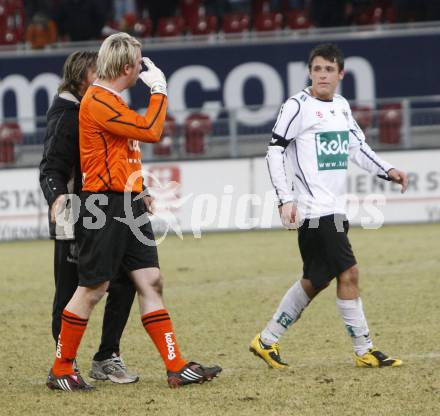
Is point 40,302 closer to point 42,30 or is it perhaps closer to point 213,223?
point 213,223

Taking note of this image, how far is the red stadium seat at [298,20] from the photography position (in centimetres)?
2192

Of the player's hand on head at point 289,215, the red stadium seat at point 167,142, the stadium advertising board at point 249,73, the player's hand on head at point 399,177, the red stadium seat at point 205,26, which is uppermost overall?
the red stadium seat at point 205,26

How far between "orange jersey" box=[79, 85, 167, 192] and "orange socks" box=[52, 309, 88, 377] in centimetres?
72

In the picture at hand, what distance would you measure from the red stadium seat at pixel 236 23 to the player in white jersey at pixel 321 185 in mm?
15461

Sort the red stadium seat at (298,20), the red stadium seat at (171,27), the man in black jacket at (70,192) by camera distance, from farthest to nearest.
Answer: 1. the red stadium seat at (171,27)
2. the red stadium seat at (298,20)
3. the man in black jacket at (70,192)

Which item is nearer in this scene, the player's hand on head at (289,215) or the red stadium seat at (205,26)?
the player's hand on head at (289,215)

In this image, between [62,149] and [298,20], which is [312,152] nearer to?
[62,149]

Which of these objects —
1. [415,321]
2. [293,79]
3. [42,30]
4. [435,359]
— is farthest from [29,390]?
[42,30]

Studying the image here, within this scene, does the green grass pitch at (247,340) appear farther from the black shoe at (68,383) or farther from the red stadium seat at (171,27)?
the red stadium seat at (171,27)

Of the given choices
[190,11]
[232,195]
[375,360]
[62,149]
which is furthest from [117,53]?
[190,11]

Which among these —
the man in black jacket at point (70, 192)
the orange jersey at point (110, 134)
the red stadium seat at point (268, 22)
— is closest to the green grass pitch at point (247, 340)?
the man in black jacket at point (70, 192)

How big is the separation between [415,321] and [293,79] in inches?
476

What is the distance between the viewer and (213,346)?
778 centimetres

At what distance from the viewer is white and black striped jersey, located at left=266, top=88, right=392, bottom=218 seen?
675 cm
